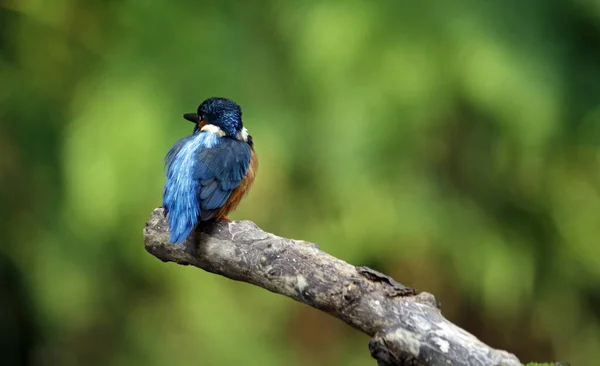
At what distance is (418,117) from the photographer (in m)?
2.65

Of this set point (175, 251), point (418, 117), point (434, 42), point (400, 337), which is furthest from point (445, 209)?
point (400, 337)

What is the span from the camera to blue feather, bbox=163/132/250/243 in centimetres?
154

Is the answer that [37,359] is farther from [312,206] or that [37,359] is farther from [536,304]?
[536,304]

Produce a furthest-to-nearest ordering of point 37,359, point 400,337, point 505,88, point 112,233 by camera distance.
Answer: point 37,359 < point 112,233 < point 505,88 < point 400,337

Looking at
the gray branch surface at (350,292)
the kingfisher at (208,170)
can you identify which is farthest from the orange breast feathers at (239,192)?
the gray branch surface at (350,292)

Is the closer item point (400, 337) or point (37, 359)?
point (400, 337)

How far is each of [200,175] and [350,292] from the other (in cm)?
57

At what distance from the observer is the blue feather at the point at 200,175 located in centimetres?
154

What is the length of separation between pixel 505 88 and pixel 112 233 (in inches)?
53.3

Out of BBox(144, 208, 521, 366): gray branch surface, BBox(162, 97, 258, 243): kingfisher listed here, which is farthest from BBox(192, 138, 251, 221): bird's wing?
BBox(144, 208, 521, 366): gray branch surface

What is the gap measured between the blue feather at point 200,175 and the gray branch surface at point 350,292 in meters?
0.06

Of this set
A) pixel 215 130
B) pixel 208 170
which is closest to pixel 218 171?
pixel 208 170

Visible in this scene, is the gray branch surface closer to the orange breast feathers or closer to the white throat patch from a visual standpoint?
the orange breast feathers

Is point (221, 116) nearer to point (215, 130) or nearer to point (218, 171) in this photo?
point (215, 130)
